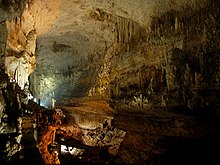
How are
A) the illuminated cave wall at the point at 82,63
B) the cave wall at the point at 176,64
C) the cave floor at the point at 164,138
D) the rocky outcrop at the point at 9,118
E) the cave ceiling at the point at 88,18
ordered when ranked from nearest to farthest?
the rocky outcrop at the point at 9,118 < the cave wall at the point at 176,64 < the cave floor at the point at 164,138 < the cave ceiling at the point at 88,18 < the illuminated cave wall at the point at 82,63

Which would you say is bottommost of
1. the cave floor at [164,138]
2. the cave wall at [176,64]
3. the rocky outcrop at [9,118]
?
the cave floor at [164,138]

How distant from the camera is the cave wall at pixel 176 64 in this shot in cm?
752

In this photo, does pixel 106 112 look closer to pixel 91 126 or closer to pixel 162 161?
pixel 91 126

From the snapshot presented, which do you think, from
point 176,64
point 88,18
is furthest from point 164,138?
point 88,18

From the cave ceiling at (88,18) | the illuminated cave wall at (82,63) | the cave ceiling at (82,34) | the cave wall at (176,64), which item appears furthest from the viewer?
the illuminated cave wall at (82,63)

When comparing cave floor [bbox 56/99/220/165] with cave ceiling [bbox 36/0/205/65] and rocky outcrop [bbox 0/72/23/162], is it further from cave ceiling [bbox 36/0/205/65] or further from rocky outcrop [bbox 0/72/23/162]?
rocky outcrop [bbox 0/72/23/162]

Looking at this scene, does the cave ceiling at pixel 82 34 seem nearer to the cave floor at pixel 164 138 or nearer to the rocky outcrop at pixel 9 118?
the rocky outcrop at pixel 9 118

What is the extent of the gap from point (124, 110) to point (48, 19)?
16.9 feet

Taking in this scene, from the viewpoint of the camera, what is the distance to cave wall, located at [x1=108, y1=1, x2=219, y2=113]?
7516mm

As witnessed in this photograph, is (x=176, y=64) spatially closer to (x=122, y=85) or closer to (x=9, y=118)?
(x=122, y=85)

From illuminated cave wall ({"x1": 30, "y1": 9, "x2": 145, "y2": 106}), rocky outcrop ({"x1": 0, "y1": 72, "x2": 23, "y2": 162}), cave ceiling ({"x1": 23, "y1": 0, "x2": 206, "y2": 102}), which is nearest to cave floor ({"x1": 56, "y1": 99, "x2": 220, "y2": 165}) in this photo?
illuminated cave wall ({"x1": 30, "y1": 9, "x2": 145, "y2": 106})

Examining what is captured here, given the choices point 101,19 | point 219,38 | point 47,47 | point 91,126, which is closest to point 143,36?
point 101,19

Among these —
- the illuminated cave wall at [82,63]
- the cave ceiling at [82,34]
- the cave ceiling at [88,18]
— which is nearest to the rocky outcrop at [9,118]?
the cave ceiling at [82,34]

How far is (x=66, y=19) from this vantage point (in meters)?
11.6
